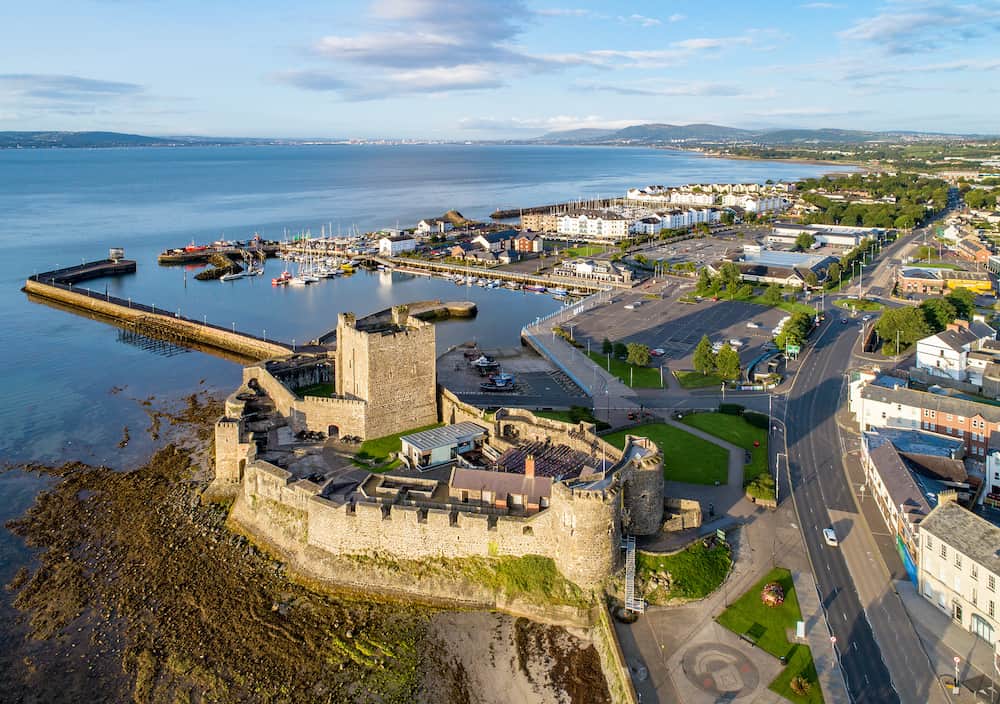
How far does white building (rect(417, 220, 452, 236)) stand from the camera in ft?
396

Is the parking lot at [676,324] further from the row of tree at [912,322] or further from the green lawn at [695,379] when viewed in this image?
the row of tree at [912,322]

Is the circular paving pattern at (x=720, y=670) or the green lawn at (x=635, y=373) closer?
the circular paving pattern at (x=720, y=670)

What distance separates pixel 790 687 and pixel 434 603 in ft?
35.8

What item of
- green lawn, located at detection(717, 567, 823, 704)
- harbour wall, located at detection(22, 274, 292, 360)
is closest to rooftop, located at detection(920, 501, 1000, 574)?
green lawn, located at detection(717, 567, 823, 704)

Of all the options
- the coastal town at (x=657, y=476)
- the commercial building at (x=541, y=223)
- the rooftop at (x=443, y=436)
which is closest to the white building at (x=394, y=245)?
the commercial building at (x=541, y=223)

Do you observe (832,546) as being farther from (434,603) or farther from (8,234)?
(8,234)

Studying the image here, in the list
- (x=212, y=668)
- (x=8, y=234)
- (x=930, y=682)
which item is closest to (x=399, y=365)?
(x=212, y=668)

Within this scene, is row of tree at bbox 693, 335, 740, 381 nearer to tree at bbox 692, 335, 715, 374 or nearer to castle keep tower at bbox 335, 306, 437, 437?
tree at bbox 692, 335, 715, 374

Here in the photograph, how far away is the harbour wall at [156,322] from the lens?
59.6 metres

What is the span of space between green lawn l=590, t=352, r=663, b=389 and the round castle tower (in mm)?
20766

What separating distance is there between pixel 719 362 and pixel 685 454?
46.9 feet

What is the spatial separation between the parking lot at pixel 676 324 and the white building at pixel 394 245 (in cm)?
4179

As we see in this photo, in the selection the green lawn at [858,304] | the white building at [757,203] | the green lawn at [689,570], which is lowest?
the green lawn at [689,570]

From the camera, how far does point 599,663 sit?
2167 cm
